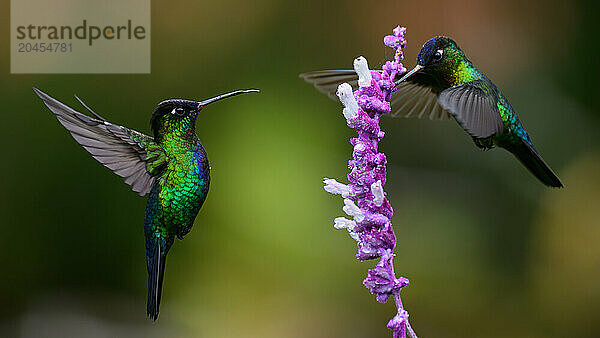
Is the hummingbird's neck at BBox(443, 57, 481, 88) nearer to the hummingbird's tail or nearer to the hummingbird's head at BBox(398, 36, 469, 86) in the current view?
the hummingbird's head at BBox(398, 36, 469, 86)

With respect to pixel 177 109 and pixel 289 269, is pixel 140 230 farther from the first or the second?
pixel 177 109

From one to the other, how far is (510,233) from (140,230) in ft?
3.62

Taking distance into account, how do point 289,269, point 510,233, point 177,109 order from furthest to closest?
point 510,233
point 289,269
point 177,109

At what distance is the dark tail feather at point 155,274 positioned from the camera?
0.78 m

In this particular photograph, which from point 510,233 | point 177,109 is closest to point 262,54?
point 510,233

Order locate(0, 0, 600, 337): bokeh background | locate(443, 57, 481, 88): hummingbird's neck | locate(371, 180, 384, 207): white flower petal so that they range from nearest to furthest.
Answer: locate(371, 180, 384, 207): white flower petal
locate(443, 57, 481, 88): hummingbird's neck
locate(0, 0, 600, 337): bokeh background

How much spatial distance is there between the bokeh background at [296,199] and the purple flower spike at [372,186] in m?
1.41

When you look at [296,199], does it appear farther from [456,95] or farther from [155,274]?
[456,95]

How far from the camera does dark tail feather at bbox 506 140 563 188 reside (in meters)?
0.79

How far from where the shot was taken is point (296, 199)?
2.05 metres

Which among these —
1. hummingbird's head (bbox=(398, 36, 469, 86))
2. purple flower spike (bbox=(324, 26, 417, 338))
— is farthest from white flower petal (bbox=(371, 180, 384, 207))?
hummingbird's head (bbox=(398, 36, 469, 86))

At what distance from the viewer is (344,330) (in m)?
2.11

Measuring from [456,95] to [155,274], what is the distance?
0.41m

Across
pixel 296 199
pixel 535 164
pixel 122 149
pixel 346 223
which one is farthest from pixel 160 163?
pixel 296 199
